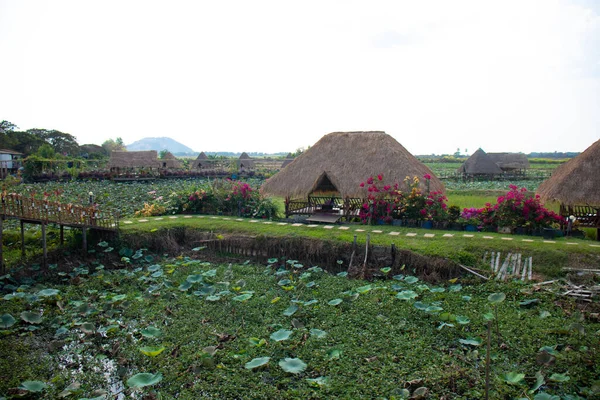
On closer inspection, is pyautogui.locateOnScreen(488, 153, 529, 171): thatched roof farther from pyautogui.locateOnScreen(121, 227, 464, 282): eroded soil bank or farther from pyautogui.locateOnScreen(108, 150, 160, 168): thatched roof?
pyautogui.locateOnScreen(121, 227, 464, 282): eroded soil bank

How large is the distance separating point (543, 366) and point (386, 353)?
6.97ft

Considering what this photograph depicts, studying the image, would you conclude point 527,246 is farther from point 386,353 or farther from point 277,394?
point 277,394

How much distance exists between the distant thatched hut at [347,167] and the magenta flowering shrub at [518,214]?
2.41 metres

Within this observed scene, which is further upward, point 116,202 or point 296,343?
point 116,202

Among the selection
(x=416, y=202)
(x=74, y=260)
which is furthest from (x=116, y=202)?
(x=416, y=202)

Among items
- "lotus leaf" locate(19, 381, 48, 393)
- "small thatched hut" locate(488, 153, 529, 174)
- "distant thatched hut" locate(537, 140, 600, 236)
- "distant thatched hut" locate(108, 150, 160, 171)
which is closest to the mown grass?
"distant thatched hut" locate(537, 140, 600, 236)

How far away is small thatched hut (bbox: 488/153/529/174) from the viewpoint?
38325mm

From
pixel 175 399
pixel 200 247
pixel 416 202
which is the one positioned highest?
pixel 416 202


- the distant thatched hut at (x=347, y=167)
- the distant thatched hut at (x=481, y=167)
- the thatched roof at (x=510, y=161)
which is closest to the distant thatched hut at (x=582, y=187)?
the distant thatched hut at (x=347, y=167)

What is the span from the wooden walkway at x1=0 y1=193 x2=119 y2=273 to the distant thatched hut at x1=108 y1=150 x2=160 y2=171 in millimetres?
24455

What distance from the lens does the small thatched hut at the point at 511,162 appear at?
38325 millimetres

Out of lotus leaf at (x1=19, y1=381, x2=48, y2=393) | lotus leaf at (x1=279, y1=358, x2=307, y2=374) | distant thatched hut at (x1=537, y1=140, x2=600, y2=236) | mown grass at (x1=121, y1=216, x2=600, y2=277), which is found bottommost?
lotus leaf at (x1=19, y1=381, x2=48, y2=393)

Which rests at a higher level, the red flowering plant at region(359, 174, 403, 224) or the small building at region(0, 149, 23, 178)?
the small building at region(0, 149, 23, 178)

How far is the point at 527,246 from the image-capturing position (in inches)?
378
